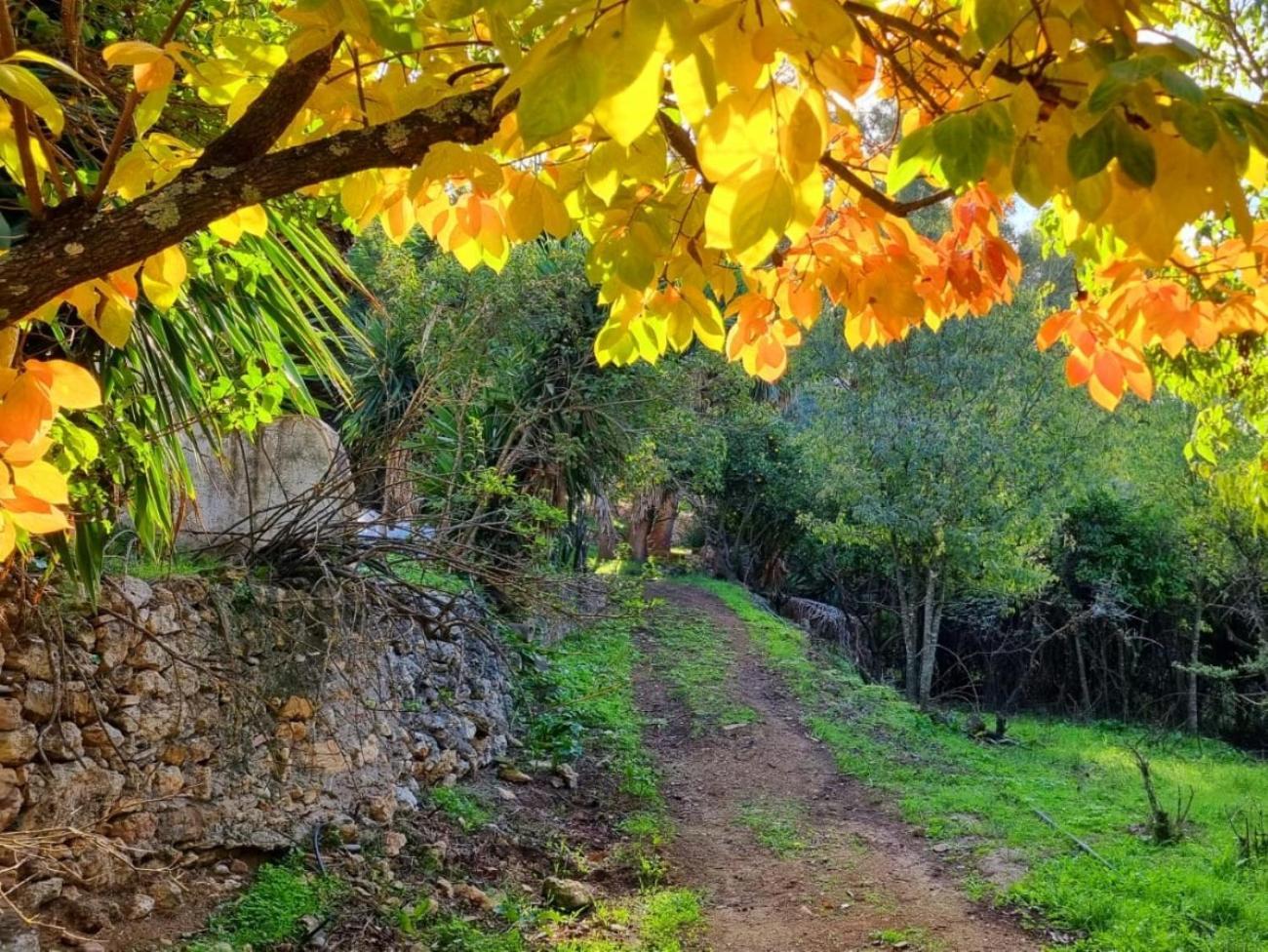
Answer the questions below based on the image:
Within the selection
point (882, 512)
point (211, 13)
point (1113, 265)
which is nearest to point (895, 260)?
point (1113, 265)

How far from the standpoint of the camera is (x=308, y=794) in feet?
12.6

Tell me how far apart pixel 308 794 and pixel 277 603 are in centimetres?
82

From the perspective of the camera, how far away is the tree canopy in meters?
0.62

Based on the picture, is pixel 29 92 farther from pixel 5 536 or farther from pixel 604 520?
pixel 604 520

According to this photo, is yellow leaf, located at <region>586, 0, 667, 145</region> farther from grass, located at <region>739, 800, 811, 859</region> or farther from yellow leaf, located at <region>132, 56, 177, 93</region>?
grass, located at <region>739, 800, 811, 859</region>

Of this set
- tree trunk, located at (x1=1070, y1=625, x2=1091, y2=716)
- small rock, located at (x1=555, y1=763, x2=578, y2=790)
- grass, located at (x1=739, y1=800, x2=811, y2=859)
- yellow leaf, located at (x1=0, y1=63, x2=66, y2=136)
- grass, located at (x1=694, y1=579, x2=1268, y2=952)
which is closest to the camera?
yellow leaf, located at (x1=0, y1=63, x2=66, y2=136)

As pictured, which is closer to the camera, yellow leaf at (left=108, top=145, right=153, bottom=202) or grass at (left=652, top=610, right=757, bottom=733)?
yellow leaf at (left=108, top=145, right=153, bottom=202)

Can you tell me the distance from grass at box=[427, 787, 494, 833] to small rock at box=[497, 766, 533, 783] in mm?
513

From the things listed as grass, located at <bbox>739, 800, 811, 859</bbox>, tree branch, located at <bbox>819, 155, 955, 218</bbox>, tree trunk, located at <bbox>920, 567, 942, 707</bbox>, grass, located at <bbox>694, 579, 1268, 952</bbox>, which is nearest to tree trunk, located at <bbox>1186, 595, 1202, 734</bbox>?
grass, located at <bbox>694, 579, 1268, 952</bbox>

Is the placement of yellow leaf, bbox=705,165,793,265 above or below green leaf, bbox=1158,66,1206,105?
below

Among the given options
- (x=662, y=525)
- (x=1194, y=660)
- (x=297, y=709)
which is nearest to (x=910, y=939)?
(x=297, y=709)

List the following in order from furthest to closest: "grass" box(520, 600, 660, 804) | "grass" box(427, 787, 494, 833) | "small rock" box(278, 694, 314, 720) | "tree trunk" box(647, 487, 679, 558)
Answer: "tree trunk" box(647, 487, 679, 558) < "grass" box(520, 600, 660, 804) < "grass" box(427, 787, 494, 833) < "small rock" box(278, 694, 314, 720)

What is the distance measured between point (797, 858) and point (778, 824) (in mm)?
559

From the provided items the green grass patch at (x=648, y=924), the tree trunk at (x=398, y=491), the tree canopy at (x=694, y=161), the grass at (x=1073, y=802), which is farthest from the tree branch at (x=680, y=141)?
the grass at (x=1073, y=802)
